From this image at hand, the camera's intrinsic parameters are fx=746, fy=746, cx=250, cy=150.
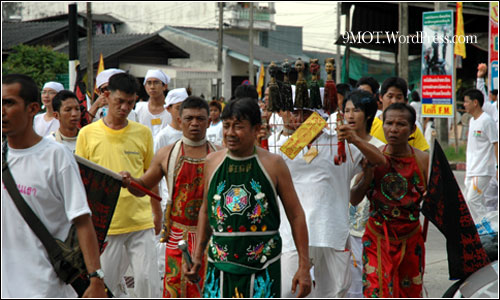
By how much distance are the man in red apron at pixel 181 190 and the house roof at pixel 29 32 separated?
101 ft

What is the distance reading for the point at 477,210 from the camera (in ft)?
33.9

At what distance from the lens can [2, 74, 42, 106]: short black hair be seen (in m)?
3.72

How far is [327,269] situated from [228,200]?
63.6 inches

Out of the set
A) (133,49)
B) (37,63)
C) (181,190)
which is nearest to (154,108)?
(181,190)

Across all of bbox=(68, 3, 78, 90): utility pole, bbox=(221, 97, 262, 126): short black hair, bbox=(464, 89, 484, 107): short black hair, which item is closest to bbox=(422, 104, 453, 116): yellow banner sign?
bbox=(464, 89, 484, 107): short black hair

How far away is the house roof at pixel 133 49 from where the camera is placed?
34.5m

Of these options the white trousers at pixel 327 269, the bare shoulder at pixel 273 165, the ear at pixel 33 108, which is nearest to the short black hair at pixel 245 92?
the white trousers at pixel 327 269

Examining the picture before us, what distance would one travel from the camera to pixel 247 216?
4.51 metres

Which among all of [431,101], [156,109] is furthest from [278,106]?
[431,101]

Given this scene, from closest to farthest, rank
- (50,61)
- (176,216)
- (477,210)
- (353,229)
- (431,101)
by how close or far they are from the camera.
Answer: (176,216) → (353,229) → (477,210) → (431,101) → (50,61)

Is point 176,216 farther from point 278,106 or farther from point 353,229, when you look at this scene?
point 353,229

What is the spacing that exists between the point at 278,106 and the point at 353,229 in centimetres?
145

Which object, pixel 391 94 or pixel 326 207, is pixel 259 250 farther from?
pixel 391 94

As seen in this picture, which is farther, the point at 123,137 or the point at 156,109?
the point at 156,109
